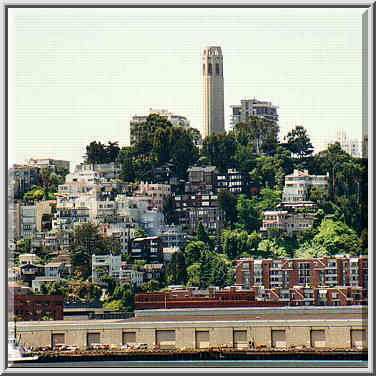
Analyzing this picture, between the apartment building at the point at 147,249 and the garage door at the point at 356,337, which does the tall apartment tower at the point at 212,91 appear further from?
the garage door at the point at 356,337

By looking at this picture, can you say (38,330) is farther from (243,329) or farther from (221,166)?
(221,166)

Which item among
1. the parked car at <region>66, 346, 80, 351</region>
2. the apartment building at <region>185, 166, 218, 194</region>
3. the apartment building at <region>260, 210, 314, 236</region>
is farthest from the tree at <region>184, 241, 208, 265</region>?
the parked car at <region>66, 346, 80, 351</region>

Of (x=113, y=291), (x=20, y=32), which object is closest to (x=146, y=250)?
(x=113, y=291)

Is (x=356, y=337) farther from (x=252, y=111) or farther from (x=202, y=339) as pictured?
(x=252, y=111)

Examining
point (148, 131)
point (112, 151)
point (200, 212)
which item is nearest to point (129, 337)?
point (200, 212)

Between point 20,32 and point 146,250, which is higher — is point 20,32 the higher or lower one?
the higher one

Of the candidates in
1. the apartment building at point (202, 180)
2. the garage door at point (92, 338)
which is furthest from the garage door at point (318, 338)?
the apartment building at point (202, 180)
